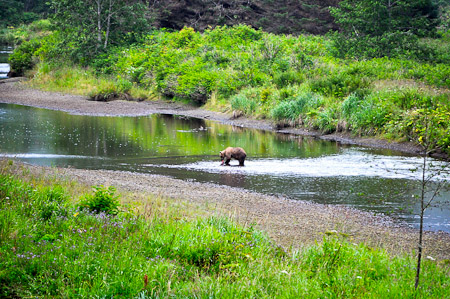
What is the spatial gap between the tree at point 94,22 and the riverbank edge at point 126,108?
6052mm

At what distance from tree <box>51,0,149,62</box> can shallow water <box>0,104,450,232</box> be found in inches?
600

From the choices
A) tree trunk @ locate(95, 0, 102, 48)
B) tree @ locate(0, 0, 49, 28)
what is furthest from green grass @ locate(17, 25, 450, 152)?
tree @ locate(0, 0, 49, 28)

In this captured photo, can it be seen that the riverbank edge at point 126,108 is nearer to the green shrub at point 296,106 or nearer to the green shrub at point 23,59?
the green shrub at point 296,106

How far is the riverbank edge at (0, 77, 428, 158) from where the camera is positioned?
25.1 metres

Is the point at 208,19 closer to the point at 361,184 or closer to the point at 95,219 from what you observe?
the point at 361,184

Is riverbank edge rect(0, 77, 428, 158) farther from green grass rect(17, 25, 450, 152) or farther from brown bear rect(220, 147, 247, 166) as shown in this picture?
brown bear rect(220, 147, 247, 166)

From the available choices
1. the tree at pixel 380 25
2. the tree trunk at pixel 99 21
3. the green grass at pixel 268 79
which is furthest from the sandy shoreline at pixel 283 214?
the tree trunk at pixel 99 21

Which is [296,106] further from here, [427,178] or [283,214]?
[427,178]

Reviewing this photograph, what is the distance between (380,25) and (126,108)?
868 inches

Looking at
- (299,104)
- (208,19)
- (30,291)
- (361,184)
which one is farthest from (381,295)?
(208,19)

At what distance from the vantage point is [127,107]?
3472 cm

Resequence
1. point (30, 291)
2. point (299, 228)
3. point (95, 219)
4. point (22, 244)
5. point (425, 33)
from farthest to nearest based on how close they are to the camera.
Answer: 1. point (425, 33)
2. point (299, 228)
3. point (95, 219)
4. point (22, 244)
5. point (30, 291)

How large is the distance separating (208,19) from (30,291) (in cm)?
5517

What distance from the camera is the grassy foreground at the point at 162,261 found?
17.0 ft
